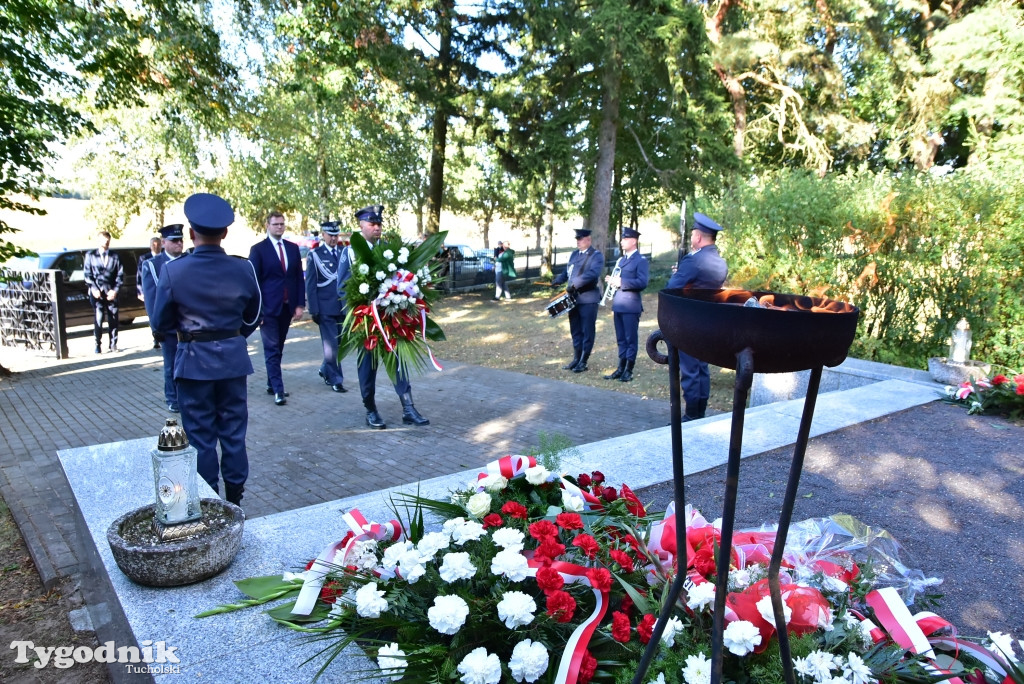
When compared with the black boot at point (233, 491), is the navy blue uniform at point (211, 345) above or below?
above

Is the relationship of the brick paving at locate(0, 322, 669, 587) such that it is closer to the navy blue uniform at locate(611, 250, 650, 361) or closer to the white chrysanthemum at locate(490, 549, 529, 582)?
the navy blue uniform at locate(611, 250, 650, 361)

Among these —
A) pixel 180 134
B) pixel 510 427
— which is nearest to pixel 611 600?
pixel 510 427

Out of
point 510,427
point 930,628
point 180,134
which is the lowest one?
point 510,427

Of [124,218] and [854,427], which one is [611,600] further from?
[124,218]

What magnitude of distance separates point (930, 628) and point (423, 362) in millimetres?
5388

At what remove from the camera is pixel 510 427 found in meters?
7.52

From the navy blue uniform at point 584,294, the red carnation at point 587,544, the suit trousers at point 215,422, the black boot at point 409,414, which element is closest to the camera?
the red carnation at point 587,544

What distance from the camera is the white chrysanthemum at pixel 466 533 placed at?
284cm

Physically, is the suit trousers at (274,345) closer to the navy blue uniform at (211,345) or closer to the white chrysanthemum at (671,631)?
the navy blue uniform at (211,345)

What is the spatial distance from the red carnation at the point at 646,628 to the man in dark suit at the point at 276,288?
22.6 ft

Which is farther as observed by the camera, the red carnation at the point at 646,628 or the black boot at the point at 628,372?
the black boot at the point at 628,372

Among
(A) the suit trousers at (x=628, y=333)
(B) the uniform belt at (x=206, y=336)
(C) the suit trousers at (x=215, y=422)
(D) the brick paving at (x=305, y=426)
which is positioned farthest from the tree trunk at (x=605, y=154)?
(C) the suit trousers at (x=215, y=422)

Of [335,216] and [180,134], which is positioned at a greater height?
[180,134]

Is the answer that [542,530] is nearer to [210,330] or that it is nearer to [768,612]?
[768,612]
